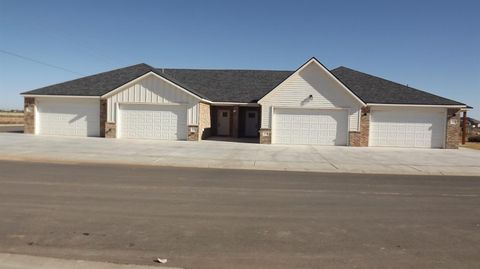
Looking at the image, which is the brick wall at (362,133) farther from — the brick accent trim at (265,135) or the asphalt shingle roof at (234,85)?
the brick accent trim at (265,135)

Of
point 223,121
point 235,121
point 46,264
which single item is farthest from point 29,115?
point 46,264

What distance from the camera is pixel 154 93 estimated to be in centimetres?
2578

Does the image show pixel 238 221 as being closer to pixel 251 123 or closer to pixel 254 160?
pixel 254 160

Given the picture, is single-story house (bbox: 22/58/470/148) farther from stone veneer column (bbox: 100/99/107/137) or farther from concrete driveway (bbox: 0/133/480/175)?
concrete driveway (bbox: 0/133/480/175)

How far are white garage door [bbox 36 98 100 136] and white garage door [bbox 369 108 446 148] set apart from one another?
59.0 feet

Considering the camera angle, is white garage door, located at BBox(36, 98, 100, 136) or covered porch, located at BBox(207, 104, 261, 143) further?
covered porch, located at BBox(207, 104, 261, 143)

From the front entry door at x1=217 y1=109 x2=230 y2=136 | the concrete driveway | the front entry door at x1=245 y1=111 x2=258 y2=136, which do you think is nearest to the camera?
the concrete driveway

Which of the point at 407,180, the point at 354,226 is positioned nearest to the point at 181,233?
the point at 354,226

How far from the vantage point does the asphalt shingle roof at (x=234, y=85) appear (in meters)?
26.0

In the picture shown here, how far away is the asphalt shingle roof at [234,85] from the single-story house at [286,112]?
127mm

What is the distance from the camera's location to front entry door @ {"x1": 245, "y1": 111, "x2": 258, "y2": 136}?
1227 inches

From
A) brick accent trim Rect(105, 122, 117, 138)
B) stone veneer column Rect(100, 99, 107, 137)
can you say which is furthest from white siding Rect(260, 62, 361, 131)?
stone veneer column Rect(100, 99, 107, 137)

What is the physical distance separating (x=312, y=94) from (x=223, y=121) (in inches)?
333

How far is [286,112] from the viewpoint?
1001 inches
